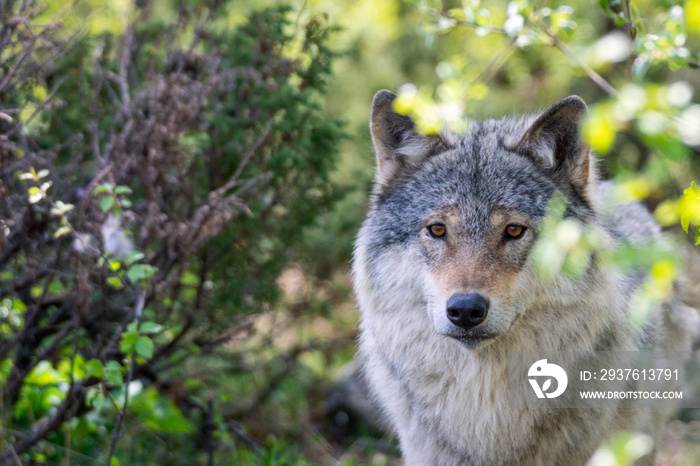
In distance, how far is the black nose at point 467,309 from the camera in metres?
2.71

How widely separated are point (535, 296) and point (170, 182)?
7.76 ft

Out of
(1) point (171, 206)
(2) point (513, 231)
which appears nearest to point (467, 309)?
(2) point (513, 231)

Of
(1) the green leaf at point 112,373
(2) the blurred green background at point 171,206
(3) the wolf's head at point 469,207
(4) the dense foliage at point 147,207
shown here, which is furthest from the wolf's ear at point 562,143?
(1) the green leaf at point 112,373

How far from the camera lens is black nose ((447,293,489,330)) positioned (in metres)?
2.71

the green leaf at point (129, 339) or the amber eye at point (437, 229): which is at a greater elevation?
the amber eye at point (437, 229)

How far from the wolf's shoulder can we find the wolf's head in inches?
9.5

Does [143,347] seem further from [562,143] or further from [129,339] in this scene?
[562,143]

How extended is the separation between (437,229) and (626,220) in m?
1.85

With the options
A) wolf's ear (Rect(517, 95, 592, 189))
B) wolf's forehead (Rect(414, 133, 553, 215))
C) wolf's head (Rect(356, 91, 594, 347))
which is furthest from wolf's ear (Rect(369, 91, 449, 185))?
wolf's ear (Rect(517, 95, 592, 189))

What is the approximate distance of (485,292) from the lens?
2.76 m

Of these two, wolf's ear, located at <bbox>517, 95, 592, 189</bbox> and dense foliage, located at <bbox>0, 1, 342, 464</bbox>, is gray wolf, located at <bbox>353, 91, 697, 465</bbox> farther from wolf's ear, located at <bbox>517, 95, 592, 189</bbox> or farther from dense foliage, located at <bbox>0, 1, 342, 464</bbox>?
dense foliage, located at <bbox>0, 1, 342, 464</bbox>

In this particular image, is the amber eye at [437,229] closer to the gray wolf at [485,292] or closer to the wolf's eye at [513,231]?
the gray wolf at [485,292]

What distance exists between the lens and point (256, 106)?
4367 mm

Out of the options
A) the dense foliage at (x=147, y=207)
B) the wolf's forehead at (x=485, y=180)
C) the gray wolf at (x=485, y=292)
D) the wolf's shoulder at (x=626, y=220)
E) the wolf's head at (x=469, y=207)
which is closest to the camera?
the wolf's head at (x=469, y=207)
